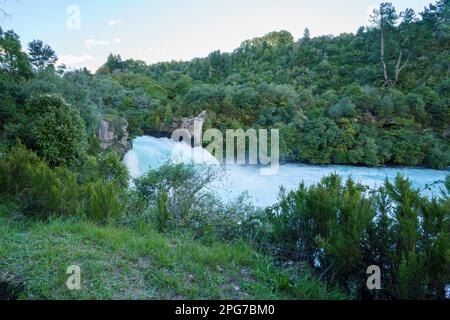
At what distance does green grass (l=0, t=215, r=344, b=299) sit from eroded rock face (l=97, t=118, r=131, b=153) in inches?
529

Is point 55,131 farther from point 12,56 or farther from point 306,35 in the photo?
point 306,35

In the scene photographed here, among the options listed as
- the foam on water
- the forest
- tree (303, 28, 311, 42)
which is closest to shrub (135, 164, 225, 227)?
the forest

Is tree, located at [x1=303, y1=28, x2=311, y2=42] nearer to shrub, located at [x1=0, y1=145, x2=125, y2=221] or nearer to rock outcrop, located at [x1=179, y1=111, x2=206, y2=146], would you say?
rock outcrop, located at [x1=179, y1=111, x2=206, y2=146]

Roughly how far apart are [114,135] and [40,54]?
7349 mm

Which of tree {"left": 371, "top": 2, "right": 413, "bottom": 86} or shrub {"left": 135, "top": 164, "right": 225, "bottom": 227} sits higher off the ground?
tree {"left": 371, "top": 2, "right": 413, "bottom": 86}

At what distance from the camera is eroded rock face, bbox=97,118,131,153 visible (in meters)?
16.2

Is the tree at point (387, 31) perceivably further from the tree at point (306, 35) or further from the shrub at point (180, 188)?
the shrub at point (180, 188)

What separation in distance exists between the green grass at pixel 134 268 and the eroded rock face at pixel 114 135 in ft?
44.0

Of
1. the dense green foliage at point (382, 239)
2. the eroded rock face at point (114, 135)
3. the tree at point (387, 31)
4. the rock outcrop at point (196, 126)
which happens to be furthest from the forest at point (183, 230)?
the tree at point (387, 31)

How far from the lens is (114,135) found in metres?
16.9

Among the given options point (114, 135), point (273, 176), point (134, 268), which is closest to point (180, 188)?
point (134, 268)
